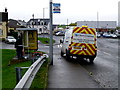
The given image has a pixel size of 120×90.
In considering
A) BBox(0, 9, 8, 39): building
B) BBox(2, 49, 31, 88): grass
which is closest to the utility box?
BBox(2, 49, 31, 88): grass

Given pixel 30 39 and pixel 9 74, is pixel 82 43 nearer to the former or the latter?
pixel 30 39

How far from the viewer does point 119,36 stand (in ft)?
246

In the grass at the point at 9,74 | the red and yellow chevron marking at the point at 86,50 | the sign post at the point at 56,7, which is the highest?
the sign post at the point at 56,7

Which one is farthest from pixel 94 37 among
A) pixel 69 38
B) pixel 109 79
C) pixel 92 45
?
pixel 109 79

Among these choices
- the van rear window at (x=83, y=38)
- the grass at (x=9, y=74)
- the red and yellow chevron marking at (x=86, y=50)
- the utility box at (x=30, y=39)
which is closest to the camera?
the grass at (x=9, y=74)

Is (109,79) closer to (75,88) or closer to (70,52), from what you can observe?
(75,88)

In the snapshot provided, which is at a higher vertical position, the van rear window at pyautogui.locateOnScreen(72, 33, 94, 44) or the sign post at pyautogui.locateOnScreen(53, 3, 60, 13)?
the sign post at pyautogui.locateOnScreen(53, 3, 60, 13)

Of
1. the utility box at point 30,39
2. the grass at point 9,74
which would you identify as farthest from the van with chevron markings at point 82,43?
the utility box at point 30,39

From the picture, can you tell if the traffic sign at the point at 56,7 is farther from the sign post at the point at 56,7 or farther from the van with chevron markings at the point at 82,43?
the van with chevron markings at the point at 82,43

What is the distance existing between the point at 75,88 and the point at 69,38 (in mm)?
8487

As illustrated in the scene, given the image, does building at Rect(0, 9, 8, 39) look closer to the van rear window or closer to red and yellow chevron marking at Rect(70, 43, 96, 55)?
the van rear window

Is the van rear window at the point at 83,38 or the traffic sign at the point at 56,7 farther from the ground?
the traffic sign at the point at 56,7

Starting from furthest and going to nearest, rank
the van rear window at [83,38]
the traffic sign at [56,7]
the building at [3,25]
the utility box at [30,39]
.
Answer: the building at [3,25] < the utility box at [30,39] < the van rear window at [83,38] < the traffic sign at [56,7]

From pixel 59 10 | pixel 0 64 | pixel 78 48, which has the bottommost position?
pixel 0 64
